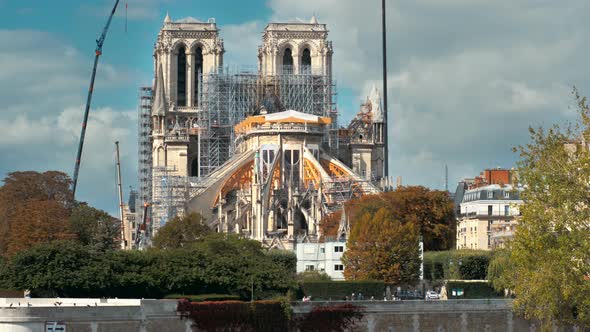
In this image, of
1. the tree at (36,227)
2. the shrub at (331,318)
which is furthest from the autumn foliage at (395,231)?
the shrub at (331,318)

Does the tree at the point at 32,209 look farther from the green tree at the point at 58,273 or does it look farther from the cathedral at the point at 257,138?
the cathedral at the point at 257,138

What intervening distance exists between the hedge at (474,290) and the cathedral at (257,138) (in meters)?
32.7

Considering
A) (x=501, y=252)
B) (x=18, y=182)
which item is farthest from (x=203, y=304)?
(x=18, y=182)

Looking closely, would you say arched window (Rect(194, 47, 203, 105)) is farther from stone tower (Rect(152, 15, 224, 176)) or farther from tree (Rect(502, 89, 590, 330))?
tree (Rect(502, 89, 590, 330))

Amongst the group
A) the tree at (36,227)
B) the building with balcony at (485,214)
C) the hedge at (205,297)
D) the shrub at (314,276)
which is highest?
the building with balcony at (485,214)

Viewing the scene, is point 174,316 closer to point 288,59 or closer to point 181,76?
point 288,59

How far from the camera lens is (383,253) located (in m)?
90.4

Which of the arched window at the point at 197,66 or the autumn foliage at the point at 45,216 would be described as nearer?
the autumn foliage at the point at 45,216

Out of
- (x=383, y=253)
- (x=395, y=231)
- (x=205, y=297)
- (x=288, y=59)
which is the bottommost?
(x=205, y=297)

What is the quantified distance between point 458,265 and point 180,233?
1751 cm

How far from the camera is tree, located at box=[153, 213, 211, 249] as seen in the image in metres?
97.4

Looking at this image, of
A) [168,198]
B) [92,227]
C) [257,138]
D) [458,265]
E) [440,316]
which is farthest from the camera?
[257,138]

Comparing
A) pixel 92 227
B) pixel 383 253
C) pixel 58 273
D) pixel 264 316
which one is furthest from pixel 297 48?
pixel 264 316

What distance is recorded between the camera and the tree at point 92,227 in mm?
92062
